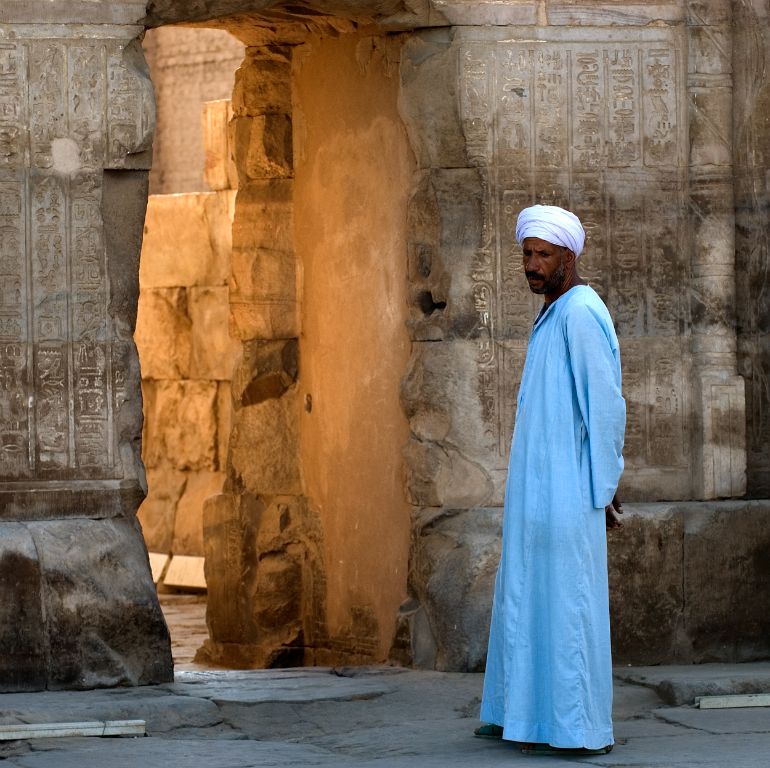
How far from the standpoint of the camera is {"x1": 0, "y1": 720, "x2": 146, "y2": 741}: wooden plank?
584 centimetres

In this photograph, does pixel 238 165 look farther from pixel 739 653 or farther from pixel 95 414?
pixel 739 653

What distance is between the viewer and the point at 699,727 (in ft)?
20.0


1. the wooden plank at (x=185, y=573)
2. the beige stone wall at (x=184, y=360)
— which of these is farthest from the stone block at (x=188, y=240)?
the wooden plank at (x=185, y=573)

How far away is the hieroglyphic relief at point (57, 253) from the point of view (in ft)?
21.9

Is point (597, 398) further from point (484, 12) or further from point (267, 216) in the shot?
point (267, 216)

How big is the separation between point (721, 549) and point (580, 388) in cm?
201

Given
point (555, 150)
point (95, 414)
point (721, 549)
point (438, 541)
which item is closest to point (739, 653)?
point (721, 549)

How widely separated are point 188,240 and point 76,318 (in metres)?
5.05

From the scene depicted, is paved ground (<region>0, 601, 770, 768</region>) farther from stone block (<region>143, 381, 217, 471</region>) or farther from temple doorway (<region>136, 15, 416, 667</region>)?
stone block (<region>143, 381, 217, 471</region>)

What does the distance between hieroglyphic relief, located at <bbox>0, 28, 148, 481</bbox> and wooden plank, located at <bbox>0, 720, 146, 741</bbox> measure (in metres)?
1.01

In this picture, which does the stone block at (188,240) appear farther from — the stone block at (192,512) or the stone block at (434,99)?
the stone block at (434,99)

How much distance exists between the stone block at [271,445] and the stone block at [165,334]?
127 inches

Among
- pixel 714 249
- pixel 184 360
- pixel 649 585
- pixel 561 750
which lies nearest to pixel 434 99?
pixel 714 249

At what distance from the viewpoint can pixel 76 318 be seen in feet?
22.1
